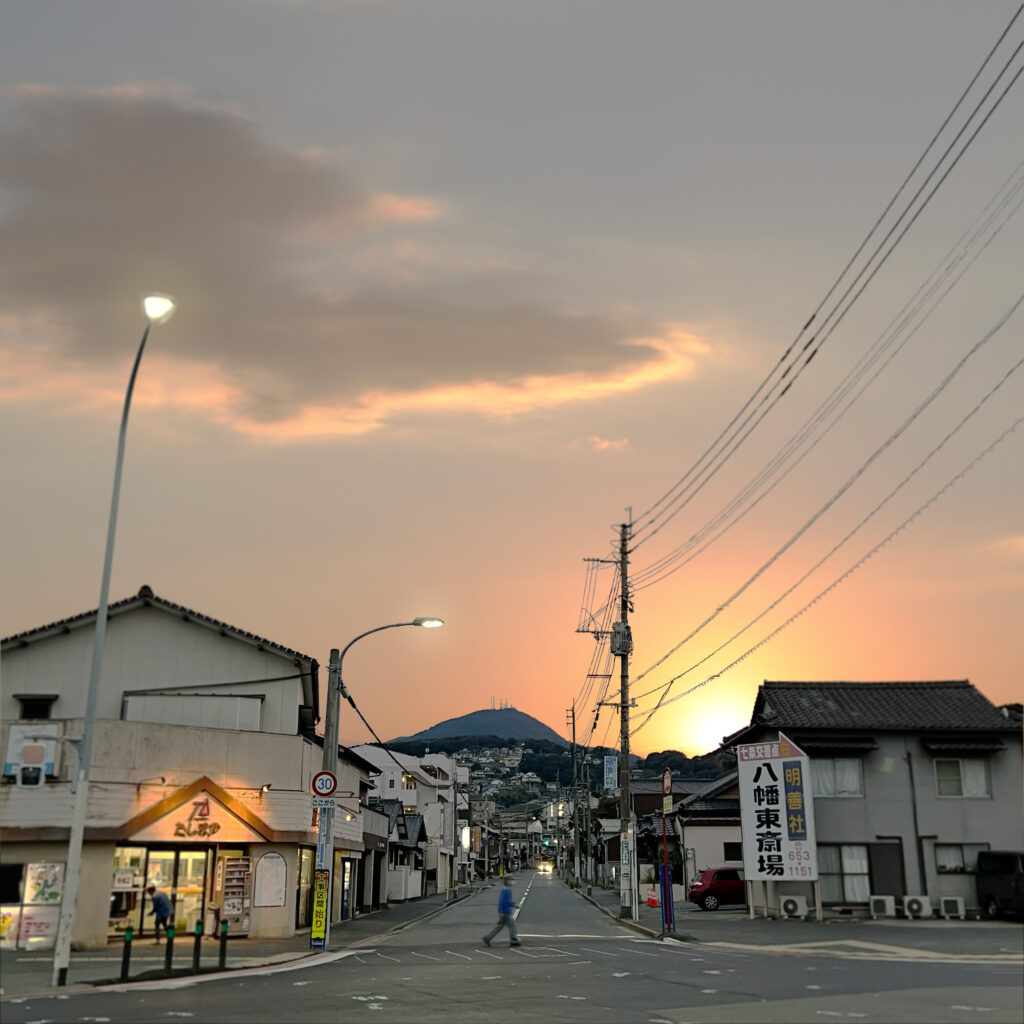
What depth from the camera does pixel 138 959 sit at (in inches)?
925

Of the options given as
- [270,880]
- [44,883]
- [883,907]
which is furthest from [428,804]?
[44,883]

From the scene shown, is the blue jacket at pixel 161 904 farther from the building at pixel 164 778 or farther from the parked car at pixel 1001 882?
the parked car at pixel 1001 882

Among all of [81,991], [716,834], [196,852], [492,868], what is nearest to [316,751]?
[196,852]

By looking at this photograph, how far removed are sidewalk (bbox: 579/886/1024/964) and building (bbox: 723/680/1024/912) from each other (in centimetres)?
222

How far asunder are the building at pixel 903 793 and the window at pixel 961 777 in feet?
0.13

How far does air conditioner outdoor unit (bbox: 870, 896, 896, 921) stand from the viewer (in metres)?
36.5

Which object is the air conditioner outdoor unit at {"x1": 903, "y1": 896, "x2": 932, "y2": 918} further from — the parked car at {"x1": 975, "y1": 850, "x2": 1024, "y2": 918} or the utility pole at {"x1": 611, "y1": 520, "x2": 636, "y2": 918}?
the utility pole at {"x1": 611, "y1": 520, "x2": 636, "y2": 918}

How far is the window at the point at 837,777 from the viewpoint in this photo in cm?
3875

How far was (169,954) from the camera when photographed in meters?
20.6

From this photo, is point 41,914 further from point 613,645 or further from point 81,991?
point 613,645

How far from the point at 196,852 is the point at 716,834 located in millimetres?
35406

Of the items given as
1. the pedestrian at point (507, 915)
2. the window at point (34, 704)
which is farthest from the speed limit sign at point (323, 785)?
the window at point (34, 704)

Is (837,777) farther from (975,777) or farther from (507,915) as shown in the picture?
(507,915)

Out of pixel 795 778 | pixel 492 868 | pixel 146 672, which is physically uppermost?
pixel 146 672
